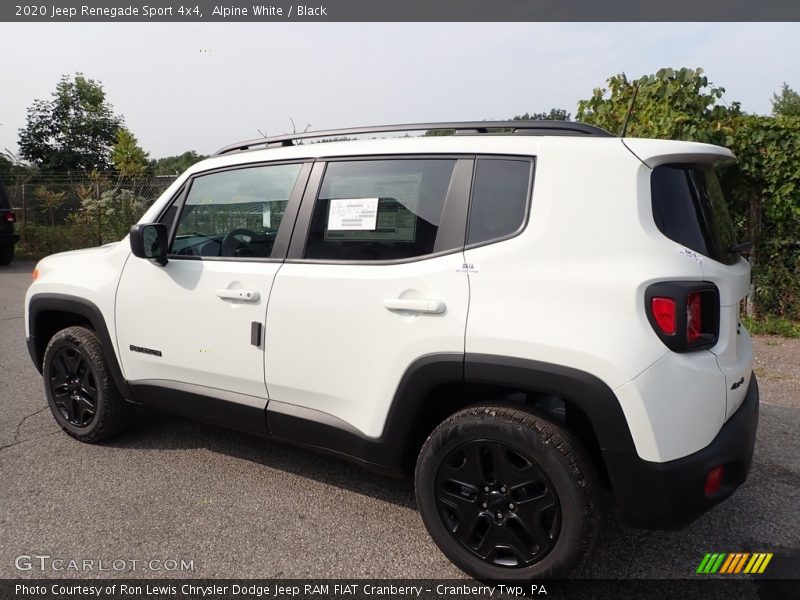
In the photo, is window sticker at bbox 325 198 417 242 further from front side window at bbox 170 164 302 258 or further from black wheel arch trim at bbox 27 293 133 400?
black wheel arch trim at bbox 27 293 133 400

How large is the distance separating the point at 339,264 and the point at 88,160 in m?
36.6

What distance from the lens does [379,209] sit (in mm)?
2586

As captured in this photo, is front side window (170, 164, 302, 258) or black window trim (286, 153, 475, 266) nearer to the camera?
black window trim (286, 153, 475, 266)

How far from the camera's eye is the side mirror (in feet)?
9.89

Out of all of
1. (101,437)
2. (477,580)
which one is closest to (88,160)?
(101,437)

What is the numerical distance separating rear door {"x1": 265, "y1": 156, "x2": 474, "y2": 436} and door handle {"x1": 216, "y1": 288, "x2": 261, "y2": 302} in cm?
11

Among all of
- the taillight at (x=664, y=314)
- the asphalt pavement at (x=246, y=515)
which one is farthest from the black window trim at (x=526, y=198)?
the asphalt pavement at (x=246, y=515)

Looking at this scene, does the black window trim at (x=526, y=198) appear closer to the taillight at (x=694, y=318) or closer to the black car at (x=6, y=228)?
the taillight at (x=694, y=318)

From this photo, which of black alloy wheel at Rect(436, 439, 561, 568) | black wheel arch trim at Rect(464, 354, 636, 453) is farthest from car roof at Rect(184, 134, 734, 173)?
black alloy wheel at Rect(436, 439, 561, 568)

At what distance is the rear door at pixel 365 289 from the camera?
2330mm

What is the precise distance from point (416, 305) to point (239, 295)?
98cm
